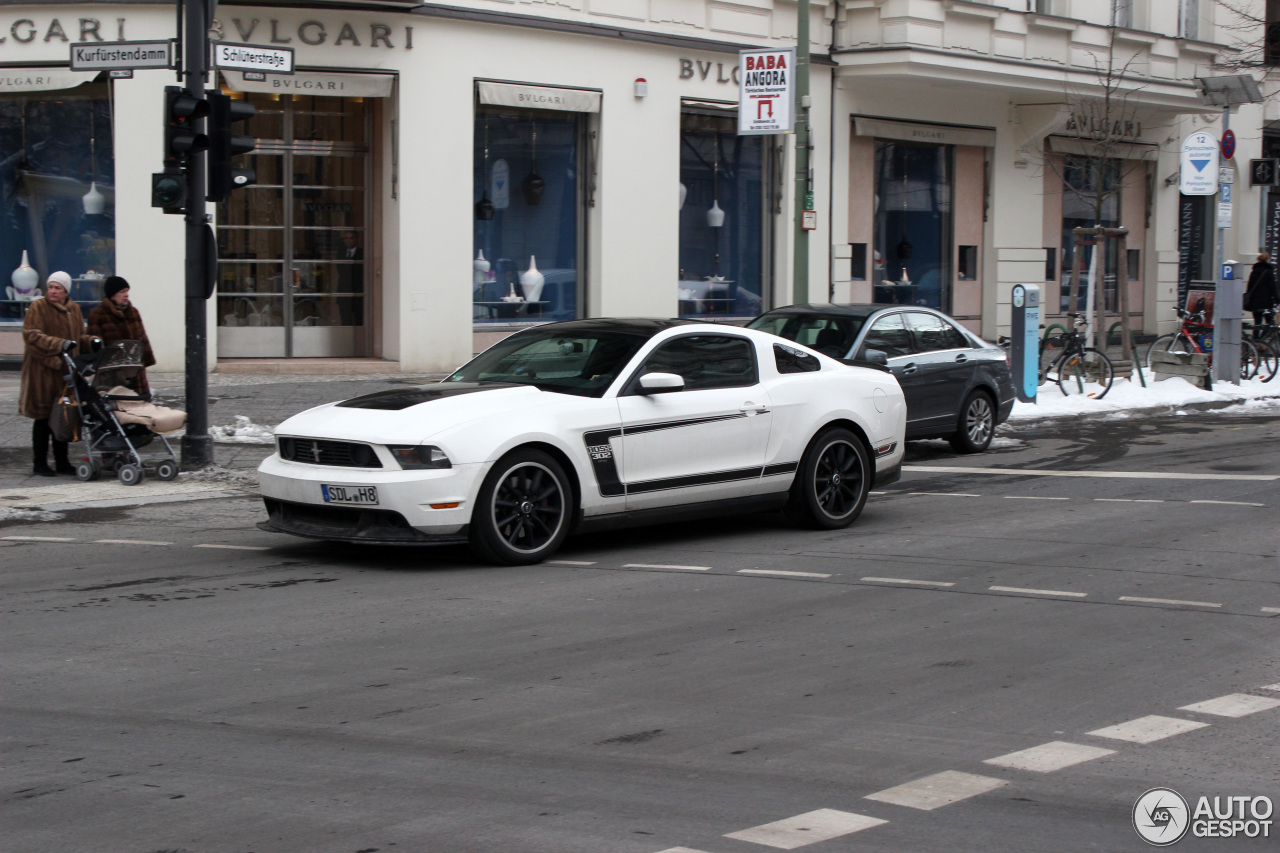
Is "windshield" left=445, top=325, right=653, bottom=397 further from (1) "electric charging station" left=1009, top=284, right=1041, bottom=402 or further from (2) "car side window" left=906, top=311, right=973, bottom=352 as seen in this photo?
(1) "electric charging station" left=1009, top=284, right=1041, bottom=402

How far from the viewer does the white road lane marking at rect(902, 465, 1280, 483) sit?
1318 centimetres

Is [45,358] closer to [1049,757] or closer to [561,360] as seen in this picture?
[561,360]

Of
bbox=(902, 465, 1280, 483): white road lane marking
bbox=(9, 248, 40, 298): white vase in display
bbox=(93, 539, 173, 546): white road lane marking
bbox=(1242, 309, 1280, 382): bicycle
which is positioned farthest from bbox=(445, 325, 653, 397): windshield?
bbox=(1242, 309, 1280, 382): bicycle

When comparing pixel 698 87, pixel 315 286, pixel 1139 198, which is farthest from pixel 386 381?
pixel 1139 198

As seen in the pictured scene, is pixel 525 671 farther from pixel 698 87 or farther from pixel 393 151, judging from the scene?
pixel 698 87

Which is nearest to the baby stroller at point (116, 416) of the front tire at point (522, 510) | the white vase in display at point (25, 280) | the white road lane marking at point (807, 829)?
the front tire at point (522, 510)

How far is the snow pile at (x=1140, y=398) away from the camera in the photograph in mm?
19062

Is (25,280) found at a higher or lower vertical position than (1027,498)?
higher

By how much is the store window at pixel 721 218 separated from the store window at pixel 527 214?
79.9 inches

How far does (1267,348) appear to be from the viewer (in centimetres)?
2323

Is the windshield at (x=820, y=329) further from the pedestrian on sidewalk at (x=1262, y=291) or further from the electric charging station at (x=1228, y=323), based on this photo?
the pedestrian on sidewalk at (x=1262, y=291)

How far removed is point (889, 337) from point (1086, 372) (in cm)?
684

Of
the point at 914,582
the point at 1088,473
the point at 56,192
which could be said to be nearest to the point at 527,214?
the point at 56,192

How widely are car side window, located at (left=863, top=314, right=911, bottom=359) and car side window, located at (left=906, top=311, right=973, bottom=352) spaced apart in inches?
6.8
